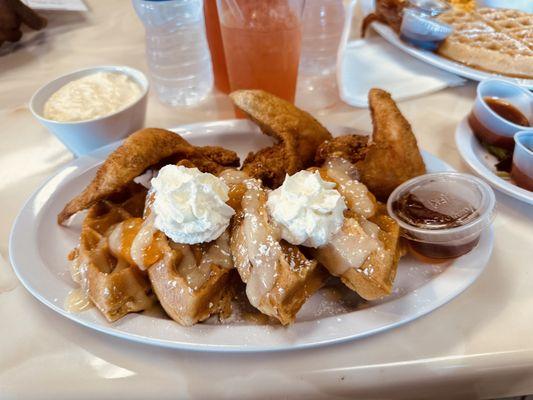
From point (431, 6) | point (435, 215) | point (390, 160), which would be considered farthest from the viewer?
point (431, 6)

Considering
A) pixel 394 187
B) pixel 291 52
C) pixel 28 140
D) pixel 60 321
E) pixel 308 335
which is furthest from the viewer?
pixel 28 140

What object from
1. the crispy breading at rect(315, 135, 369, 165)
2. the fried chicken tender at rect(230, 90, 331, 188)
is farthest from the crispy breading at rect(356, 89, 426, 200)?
the fried chicken tender at rect(230, 90, 331, 188)

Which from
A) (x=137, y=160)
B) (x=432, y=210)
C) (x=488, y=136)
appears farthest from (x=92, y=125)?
(x=488, y=136)

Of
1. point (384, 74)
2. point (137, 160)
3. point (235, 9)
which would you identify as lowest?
point (384, 74)

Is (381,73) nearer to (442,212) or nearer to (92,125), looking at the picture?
(442,212)

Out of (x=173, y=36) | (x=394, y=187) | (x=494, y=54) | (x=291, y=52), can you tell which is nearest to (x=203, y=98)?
(x=173, y=36)

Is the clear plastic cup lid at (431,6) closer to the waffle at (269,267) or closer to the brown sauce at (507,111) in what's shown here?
the brown sauce at (507,111)

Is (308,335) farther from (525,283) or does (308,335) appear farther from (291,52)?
(291,52)

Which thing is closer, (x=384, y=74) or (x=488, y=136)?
(x=488, y=136)
